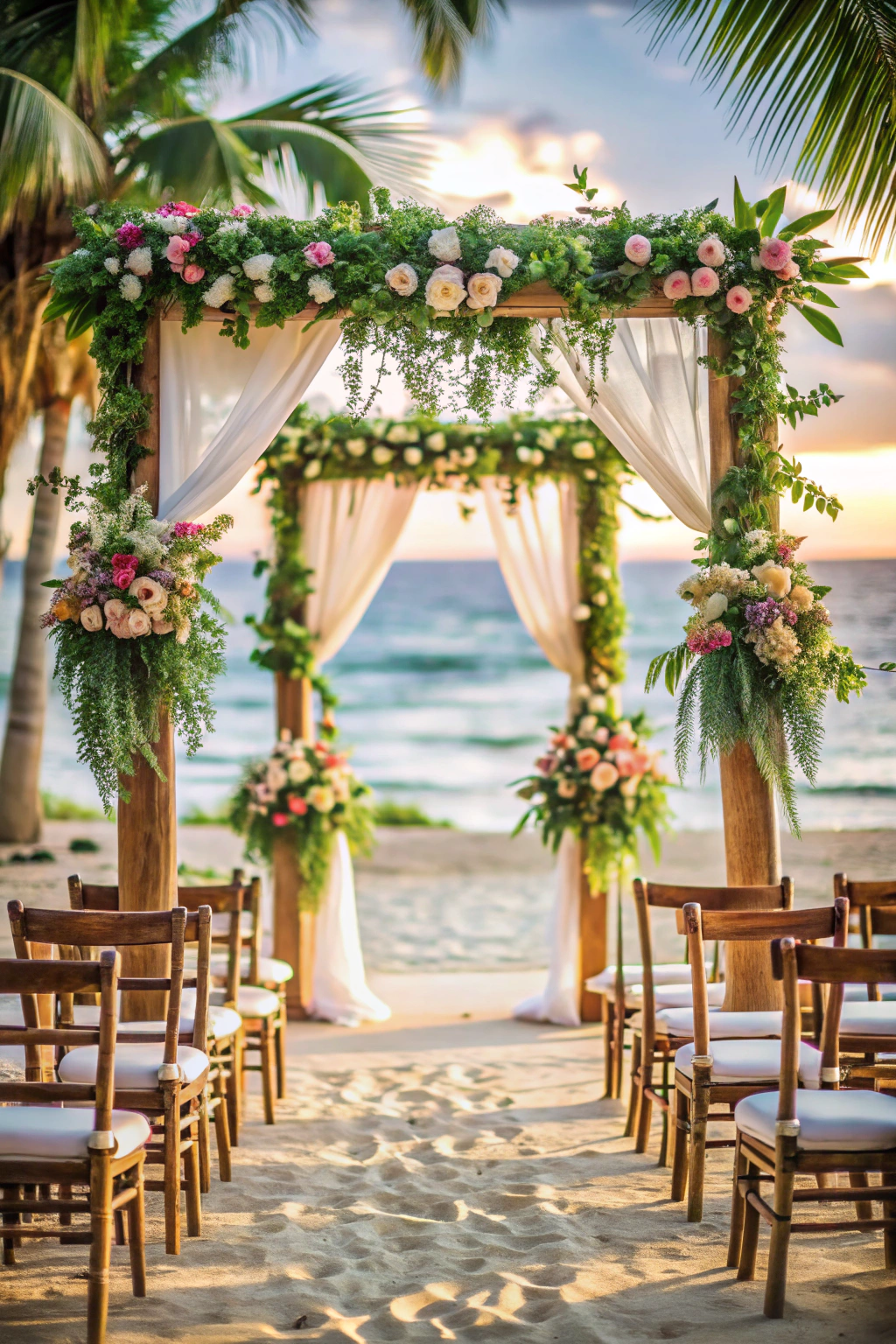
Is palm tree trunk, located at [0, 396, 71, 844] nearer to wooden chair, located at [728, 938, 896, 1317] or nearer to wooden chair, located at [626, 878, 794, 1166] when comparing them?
wooden chair, located at [626, 878, 794, 1166]

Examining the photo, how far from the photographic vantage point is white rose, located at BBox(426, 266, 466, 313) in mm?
4074

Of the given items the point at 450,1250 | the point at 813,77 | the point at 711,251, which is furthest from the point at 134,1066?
the point at 813,77

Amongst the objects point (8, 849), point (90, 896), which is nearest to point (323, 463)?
point (90, 896)

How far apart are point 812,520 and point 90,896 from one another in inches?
548

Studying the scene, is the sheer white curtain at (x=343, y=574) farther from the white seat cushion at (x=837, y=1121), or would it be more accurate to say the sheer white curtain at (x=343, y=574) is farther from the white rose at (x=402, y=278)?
the white seat cushion at (x=837, y=1121)

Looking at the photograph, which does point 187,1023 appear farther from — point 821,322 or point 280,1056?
point 821,322

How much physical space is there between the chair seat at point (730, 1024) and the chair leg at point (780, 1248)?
88cm

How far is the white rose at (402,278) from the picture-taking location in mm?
4098

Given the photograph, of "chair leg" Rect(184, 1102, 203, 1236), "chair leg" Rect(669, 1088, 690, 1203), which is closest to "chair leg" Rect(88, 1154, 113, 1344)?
"chair leg" Rect(184, 1102, 203, 1236)

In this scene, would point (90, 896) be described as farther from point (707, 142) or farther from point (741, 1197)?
point (707, 142)

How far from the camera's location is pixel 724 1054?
3484 mm

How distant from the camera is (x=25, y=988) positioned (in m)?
2.66

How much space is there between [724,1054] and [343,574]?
3.74 m

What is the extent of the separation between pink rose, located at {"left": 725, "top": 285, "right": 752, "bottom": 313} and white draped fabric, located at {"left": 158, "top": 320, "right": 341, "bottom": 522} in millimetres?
1430
